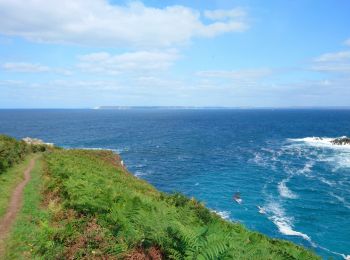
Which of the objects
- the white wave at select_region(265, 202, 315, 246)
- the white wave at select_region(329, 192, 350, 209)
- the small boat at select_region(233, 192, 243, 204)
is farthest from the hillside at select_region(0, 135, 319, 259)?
the white wave at select_region(329, 192, 350, 209)

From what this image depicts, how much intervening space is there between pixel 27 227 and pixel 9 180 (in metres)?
Result: 12.1

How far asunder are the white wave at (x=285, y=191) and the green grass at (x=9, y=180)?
35.8 m

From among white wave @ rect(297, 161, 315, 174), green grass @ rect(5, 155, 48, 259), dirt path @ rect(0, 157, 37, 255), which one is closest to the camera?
green grass @ rect(5, 155, 48, 259)

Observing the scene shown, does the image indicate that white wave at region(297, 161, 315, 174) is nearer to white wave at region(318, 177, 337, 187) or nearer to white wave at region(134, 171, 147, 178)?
white wave at region(318, 177, 337, 187)

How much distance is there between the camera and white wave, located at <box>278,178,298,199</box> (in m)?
48.8

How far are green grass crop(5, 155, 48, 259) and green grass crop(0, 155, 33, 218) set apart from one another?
3.14 feet

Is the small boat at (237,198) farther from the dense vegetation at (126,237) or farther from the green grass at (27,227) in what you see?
the dense vegetation at (126,237)

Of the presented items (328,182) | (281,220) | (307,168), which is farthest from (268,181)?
(281,220)

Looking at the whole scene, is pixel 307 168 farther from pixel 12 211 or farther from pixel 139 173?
pixel 12 211

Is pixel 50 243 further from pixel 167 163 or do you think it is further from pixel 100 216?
pixel 167 163

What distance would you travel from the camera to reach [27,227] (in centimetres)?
1465

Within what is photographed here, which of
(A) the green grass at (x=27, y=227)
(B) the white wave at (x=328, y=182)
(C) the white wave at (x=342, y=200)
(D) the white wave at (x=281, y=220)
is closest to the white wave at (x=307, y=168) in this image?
(B) the white wave at (x=328, y=182)

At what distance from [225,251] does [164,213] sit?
174 inches

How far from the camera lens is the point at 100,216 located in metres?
13.9
